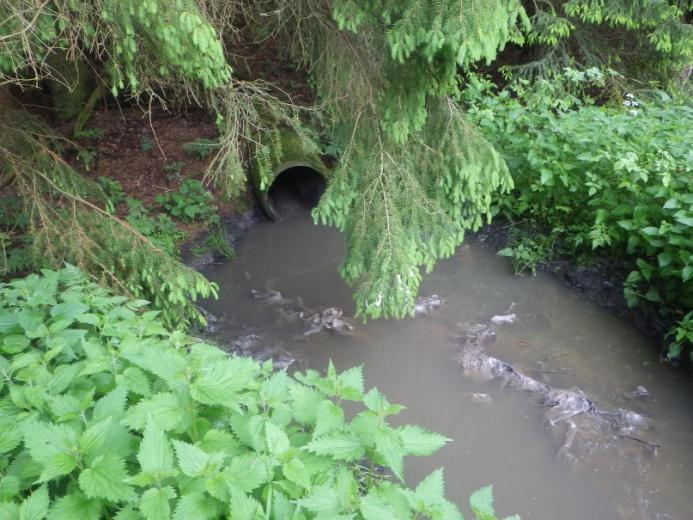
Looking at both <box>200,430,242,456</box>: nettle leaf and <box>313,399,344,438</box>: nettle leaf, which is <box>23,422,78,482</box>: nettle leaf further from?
<box>313,399,344,438</box>: nettle leaf

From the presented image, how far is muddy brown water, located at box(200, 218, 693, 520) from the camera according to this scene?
4.05m

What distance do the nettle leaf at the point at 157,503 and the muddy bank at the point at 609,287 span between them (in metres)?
5.19

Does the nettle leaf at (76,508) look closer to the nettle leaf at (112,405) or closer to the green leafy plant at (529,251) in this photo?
→ the nettle leaf at (112,405)

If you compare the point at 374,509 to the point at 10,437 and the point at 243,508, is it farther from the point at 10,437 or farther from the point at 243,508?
the point at 10,437

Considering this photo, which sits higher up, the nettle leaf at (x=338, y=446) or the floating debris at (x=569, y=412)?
the nettle leaf at (x=338, y=446)

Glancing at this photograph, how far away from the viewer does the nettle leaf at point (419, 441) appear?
1.78 metres

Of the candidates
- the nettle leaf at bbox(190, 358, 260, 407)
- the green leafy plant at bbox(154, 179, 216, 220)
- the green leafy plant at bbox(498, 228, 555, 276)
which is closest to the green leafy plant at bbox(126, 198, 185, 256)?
the green leafy plant at bbox(154, 179, 216, 220)

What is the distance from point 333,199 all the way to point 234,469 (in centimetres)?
322

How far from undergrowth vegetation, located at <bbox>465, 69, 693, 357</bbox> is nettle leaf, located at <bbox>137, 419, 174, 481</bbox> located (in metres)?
4.84

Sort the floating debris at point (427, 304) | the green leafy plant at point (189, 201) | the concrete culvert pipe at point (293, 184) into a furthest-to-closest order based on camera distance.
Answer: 1. the concrete culvert pipe at point (293, 184)
2. the green leafy plant at point (189, 201)
3. the floating debris at point (427, 304)

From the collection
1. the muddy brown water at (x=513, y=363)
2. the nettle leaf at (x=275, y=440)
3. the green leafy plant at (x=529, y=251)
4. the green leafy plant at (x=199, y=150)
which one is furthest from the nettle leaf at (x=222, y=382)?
the green leafy plant at (x=199, y=150)

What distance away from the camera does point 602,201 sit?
5.96 meters

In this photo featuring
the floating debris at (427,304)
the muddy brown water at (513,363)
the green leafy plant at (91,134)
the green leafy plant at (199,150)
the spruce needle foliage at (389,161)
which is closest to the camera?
the muddy brown water at (513,363)

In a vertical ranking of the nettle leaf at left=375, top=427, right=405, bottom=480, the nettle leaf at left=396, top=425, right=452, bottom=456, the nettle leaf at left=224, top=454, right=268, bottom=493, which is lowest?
the nettle leaf at left=396, top=425, right=452, bottom=456
